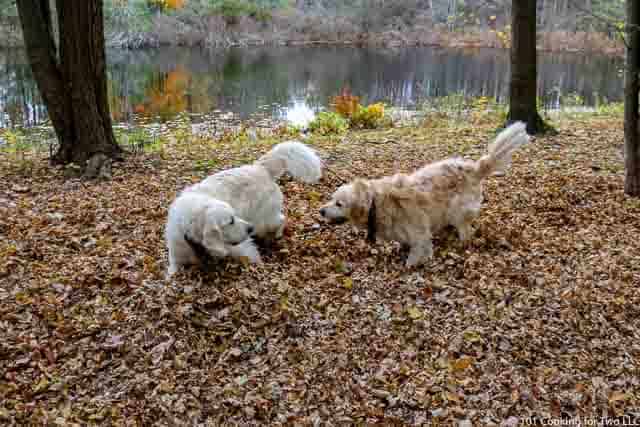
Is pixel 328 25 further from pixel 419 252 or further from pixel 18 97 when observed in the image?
pixel 419 252

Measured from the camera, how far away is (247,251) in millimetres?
5609

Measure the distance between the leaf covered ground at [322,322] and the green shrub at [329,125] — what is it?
7.37 meters

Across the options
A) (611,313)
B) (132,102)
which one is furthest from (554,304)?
(132,102)

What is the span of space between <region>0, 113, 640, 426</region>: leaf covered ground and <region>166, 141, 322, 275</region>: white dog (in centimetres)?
29

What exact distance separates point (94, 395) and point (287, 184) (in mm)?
4681

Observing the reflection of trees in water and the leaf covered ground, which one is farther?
the reflection of trees in water

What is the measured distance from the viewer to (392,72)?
102ft

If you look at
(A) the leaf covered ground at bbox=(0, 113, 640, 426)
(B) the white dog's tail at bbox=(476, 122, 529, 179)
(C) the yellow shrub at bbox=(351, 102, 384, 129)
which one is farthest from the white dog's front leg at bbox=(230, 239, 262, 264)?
(C) the yellow shrub at bbox=(351, 102, 384, 129)

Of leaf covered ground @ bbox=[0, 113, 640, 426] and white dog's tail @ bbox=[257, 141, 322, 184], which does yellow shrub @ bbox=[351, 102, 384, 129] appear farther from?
white dog's tail @ bbox=[257, 141, 322, 184]

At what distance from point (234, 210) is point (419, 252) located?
2.04 m

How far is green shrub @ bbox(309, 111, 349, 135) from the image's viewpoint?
47.2ft

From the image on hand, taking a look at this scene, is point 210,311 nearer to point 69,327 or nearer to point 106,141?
point 69,327

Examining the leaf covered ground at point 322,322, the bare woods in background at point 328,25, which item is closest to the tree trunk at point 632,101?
the leaf covered ground at point 322,322

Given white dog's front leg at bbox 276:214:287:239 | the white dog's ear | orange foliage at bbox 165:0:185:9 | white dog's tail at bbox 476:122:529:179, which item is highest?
orange foliage at bbox 165:0:185:9
